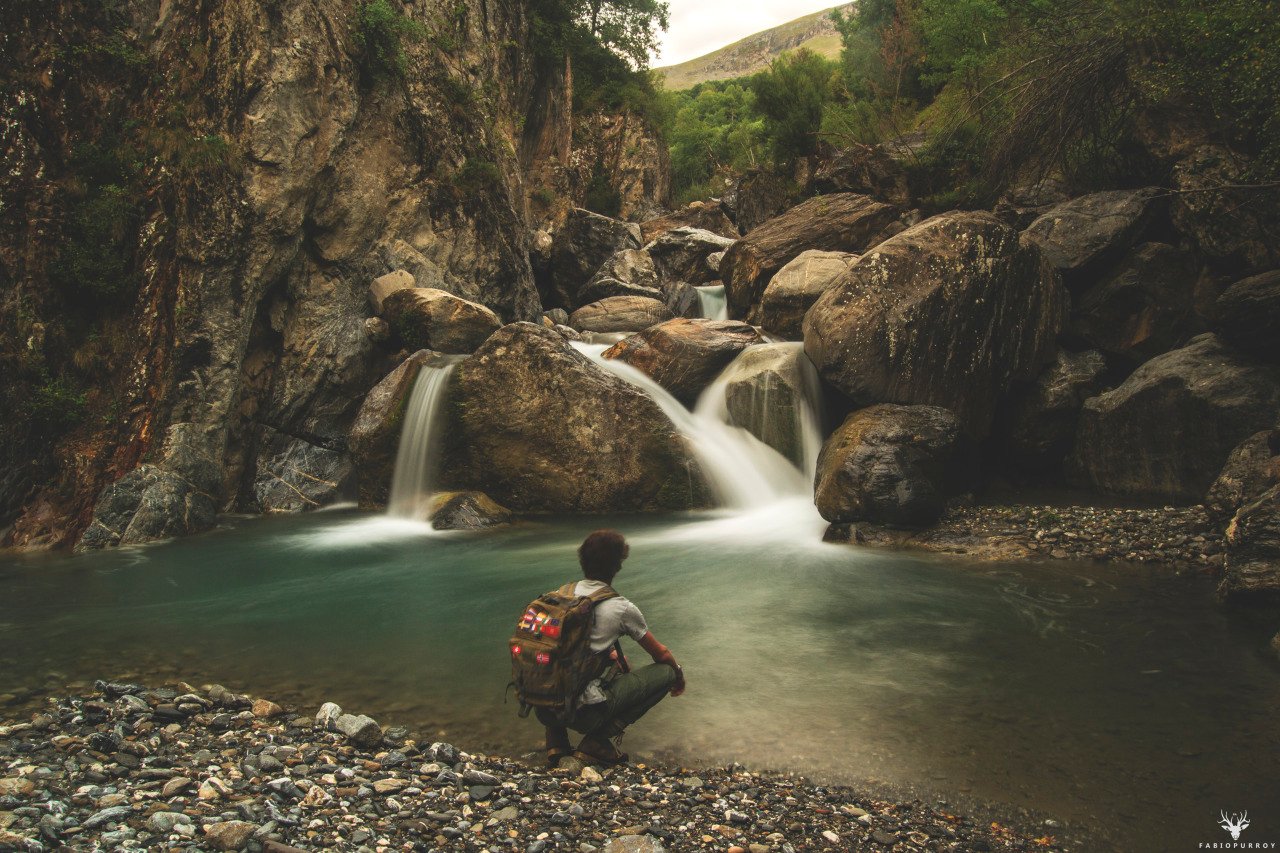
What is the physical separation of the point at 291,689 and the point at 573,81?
3249cm

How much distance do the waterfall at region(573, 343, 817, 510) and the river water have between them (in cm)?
178

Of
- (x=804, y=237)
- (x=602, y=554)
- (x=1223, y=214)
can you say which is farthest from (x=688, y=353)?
(x=602, y=554)

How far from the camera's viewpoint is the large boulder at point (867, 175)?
19.5 m

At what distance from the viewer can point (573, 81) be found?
33.3 metres

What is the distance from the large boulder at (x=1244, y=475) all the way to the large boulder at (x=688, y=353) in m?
8.28

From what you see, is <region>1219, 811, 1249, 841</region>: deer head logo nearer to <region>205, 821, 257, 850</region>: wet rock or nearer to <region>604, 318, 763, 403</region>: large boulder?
<region>205, 821, 257, 850</region>: wet rock

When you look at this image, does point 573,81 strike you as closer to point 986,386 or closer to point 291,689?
point 986,386

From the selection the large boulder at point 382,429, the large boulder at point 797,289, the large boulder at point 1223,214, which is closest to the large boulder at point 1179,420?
the large boulder at point 1223,214

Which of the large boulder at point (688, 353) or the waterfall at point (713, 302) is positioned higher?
the waterfall at point (713, 302)

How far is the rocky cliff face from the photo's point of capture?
1255 centimetres

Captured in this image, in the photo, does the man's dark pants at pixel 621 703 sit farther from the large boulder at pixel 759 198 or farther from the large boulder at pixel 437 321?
the large boulder at pixel 759 198

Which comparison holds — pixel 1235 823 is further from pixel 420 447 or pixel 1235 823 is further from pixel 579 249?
pixel 579 249

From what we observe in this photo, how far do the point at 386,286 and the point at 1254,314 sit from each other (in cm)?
1541

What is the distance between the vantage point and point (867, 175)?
66.1 feet
